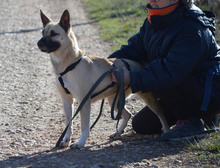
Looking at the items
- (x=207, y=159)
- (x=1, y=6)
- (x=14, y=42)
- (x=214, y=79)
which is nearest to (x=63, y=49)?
(x=214, y=79)

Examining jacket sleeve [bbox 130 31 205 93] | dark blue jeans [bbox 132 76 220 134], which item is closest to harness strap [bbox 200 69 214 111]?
dark blue jeans [bbox 132 76 220 134]

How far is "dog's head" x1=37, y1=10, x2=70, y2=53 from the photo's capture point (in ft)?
13.3

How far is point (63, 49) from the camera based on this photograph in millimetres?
4145

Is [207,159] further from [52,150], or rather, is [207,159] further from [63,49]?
[63,49]

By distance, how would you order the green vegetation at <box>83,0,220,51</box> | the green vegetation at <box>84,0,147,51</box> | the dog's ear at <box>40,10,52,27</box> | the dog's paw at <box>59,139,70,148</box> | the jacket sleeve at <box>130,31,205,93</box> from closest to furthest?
1. the jacket sleeve at <box>130,31,205,93</box>
2. the dog's paw at <box>59,139,70,148</box>
3. the dog's ear at <box>40,10,52,27</box>
4. the green vegetation at <box>83,0,220,51</box>
5. the green vegetation at <box>84,0,147,51</box>

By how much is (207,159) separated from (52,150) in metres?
1.65

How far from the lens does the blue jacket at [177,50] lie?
3.79 meters

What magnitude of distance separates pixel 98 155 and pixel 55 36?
4.62 ft

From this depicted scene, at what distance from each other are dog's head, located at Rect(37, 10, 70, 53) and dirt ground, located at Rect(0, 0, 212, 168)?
43.9 inches

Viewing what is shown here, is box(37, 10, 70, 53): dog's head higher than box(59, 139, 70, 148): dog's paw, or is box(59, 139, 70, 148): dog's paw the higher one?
box(37, 10, 70, 53): dog's head

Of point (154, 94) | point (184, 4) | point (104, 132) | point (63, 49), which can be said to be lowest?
point (104, 132)

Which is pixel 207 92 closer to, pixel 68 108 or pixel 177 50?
pixel 177 50

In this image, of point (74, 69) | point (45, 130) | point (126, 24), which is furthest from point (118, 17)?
point (74, 69)

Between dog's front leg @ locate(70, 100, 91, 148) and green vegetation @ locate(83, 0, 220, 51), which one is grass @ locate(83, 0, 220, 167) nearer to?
green vegetation @ locate(83, 0, 220, 51)
